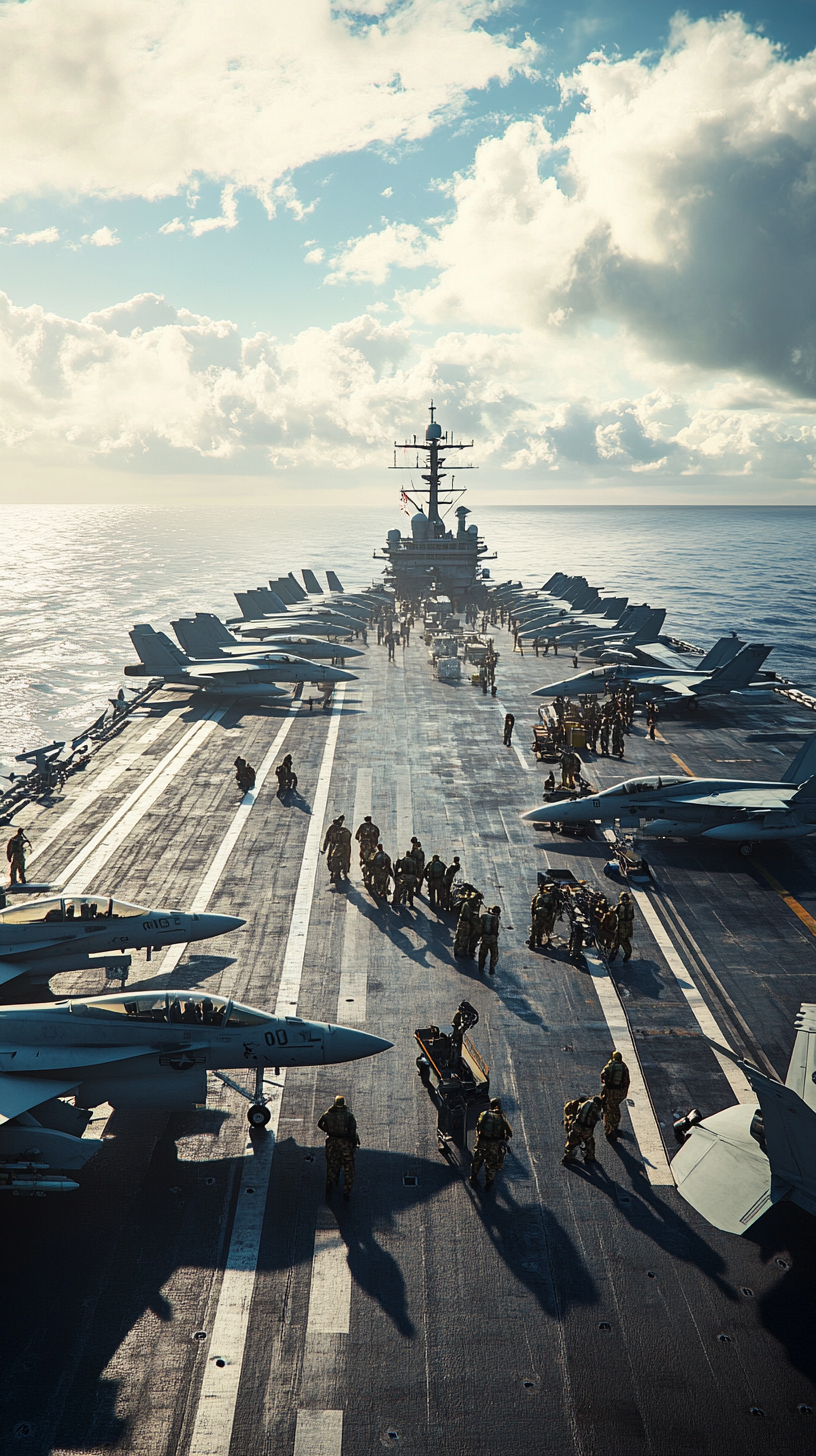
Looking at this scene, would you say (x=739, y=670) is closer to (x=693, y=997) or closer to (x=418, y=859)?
(x=418, y=859)

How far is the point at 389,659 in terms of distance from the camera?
196 ft

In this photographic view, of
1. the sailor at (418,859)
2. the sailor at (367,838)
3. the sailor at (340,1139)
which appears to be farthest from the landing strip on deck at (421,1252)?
the sailor at (367,838)

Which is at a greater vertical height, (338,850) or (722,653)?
(722,653)

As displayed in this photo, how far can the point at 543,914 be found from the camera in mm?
20453

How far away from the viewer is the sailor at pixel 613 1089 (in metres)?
13.9

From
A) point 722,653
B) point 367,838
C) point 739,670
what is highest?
point 722,653

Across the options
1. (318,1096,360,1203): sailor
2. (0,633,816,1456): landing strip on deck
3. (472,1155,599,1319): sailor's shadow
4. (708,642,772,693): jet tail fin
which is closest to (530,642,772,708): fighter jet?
(708,642,772,693): jet tail fin

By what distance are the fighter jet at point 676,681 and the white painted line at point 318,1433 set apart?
38.7 meters

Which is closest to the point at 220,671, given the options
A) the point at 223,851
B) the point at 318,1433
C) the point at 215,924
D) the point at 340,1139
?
the point at 223,851

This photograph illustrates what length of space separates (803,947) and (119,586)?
494 feet

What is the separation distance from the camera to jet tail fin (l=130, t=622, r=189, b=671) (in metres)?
47.2

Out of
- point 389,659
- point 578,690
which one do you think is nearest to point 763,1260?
point 578,690

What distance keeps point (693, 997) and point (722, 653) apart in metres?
34.4

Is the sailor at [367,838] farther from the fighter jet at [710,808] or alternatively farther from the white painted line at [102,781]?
the white painted line at [102,781]
